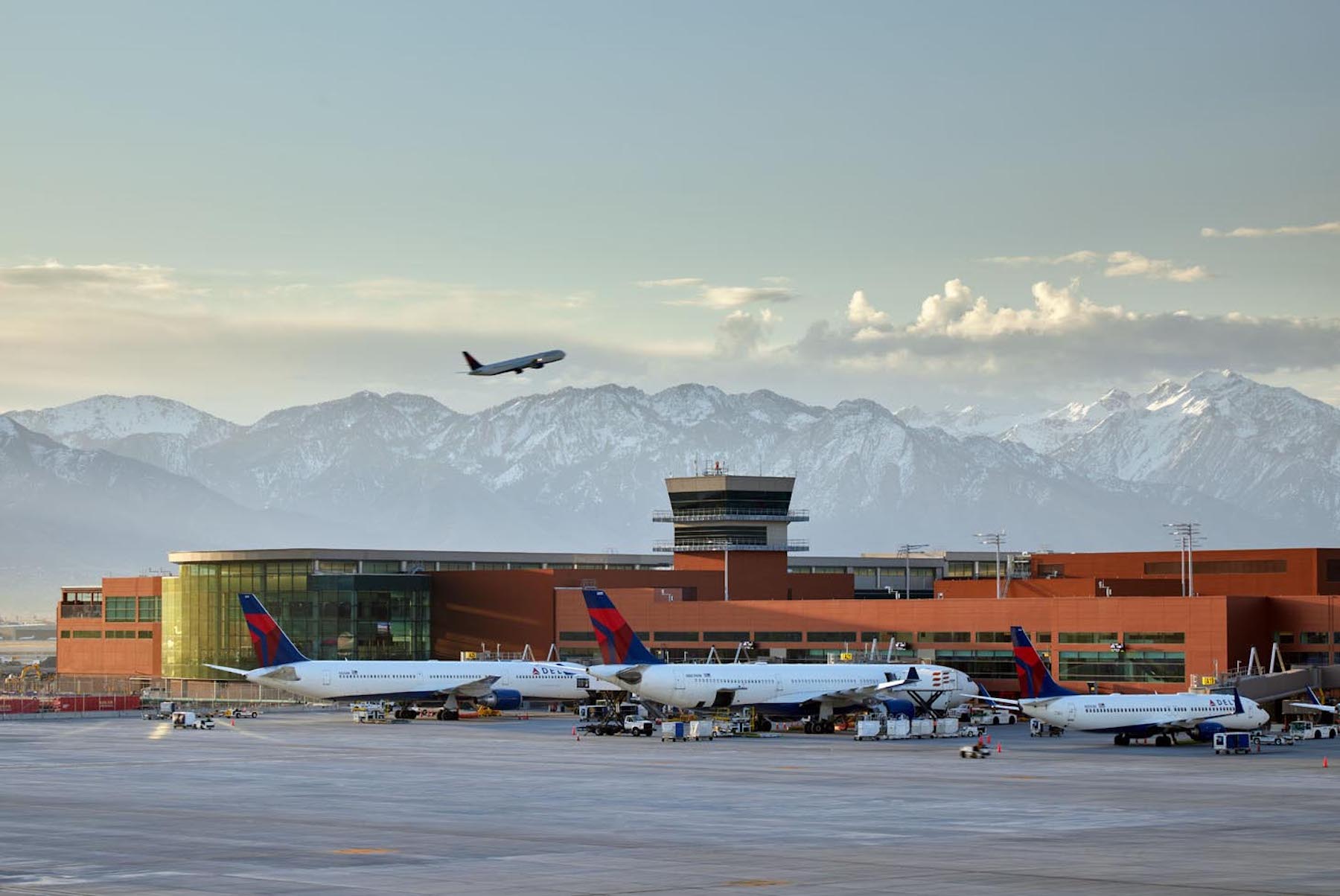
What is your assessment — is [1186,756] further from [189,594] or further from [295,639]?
[189,594]

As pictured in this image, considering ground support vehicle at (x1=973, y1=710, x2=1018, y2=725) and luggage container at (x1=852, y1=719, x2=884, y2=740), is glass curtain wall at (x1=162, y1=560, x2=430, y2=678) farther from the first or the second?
luggage container at (x1=852, y1=719, x2=884, y2=740)

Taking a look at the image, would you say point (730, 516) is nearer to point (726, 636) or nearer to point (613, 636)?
point (726, 636)

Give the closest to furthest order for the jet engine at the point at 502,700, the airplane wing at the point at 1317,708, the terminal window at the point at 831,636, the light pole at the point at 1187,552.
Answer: the airplane wing at the point at 1317,708, the jet engine at the point at 502,700, the terminal window at the point at 831,636, the light pole at the point at 1187,552

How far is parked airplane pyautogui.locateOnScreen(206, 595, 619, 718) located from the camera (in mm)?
120312

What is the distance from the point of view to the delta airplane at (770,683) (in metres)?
105

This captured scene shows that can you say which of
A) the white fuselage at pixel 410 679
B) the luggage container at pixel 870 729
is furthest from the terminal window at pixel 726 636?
the luggage container at pixel 870 729

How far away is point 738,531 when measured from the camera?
174m

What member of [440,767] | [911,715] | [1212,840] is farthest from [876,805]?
[911,715]

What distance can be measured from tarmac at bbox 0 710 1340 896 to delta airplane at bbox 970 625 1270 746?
1879mm

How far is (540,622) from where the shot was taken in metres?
161

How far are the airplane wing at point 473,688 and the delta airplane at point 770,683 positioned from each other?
58.9 feet

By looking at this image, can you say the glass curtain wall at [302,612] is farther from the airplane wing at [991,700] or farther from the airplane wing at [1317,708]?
the airplane wing at [1317,708]

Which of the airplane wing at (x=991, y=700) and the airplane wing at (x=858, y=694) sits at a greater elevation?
the airplane wing at (x=858, y=694)

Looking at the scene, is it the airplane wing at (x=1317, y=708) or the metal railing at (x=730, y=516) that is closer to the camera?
the airplane wing at (x=1317, y=708)
